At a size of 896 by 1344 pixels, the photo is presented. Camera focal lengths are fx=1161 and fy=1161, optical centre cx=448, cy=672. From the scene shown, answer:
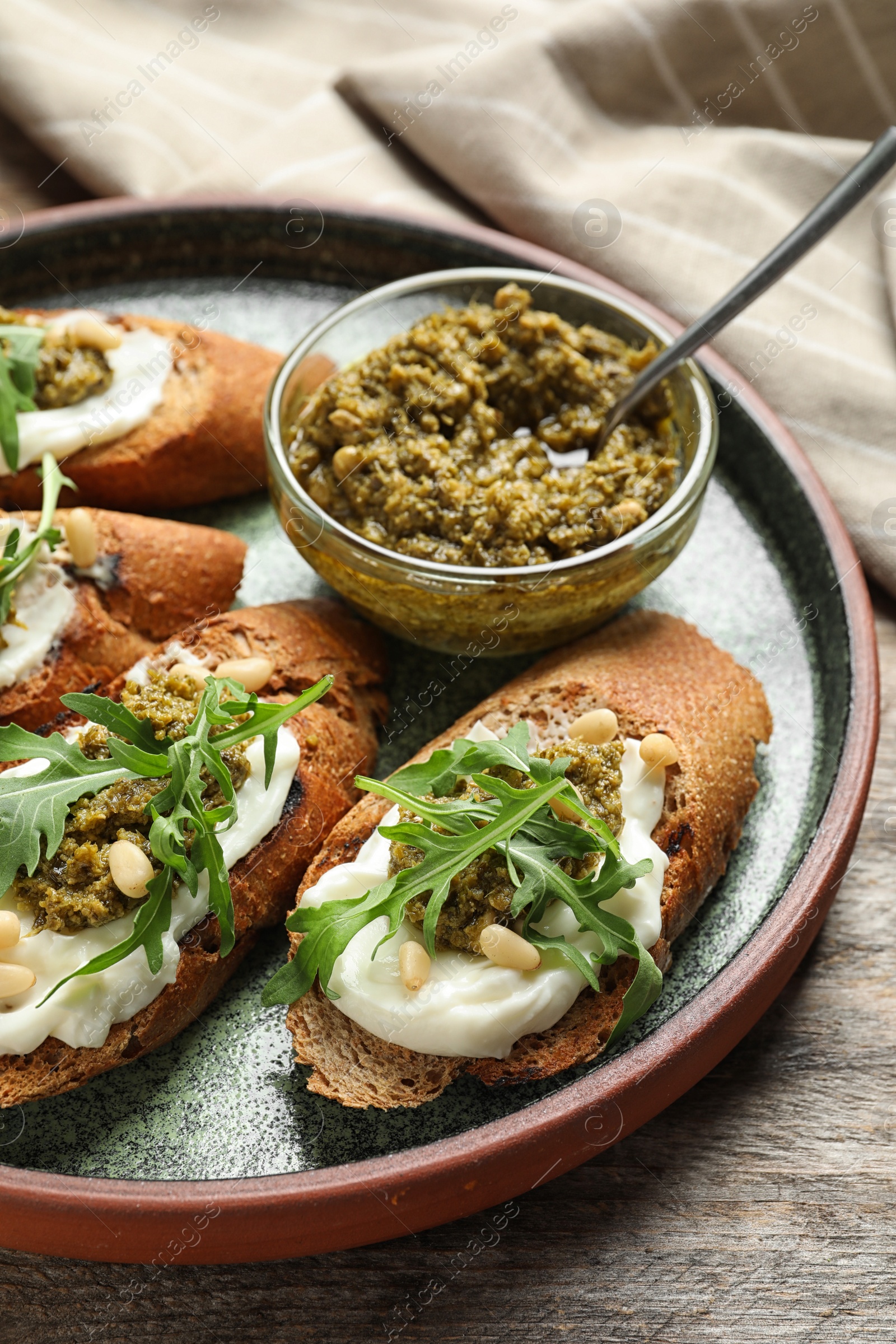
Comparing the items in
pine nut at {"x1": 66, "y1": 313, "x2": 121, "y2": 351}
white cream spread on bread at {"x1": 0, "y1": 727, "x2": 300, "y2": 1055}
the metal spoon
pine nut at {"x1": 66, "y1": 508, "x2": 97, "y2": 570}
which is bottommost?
white cream spread on bread at {"x1": 0, "y1": 727, "x2": 300, "y2": 1055}

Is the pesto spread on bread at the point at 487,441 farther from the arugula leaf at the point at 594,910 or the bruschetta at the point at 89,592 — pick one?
the arugula leaf at the point at 594,910

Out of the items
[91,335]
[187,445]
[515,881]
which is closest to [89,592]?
[187,445]

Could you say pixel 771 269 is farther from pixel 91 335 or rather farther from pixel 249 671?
pixel 91 335

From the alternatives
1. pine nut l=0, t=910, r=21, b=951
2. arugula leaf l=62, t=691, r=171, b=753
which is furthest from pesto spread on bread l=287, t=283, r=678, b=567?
pine nut l=0, t=910, r=21, b=951

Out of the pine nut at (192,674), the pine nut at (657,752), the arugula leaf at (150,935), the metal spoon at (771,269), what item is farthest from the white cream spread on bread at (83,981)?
the metal spoon at (771,269)

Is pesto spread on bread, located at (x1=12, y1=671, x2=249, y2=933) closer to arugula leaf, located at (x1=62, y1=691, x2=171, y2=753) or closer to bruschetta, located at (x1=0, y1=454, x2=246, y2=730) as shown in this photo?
arugula leaf, located at (x1=62, y1=691, x2=171, y2=753)
